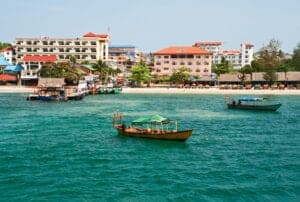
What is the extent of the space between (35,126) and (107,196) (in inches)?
1155

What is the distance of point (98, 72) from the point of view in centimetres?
13388

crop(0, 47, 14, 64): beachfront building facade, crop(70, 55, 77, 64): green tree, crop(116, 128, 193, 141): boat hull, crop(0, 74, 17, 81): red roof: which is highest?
crop(0, 47, 14, 64): beachfront building facade

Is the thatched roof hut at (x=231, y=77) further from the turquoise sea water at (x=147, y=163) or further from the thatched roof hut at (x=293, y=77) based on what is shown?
the turquoise sea water at (x=147, y=163)

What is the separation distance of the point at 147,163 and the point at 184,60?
114 m

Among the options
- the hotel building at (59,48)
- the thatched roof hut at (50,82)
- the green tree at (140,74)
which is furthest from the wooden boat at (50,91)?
the hotel building at (59,48)

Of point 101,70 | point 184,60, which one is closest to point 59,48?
point 101,70

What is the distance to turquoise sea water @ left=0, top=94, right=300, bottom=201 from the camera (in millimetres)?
26109

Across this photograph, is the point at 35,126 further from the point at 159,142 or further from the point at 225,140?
the point at 225,140

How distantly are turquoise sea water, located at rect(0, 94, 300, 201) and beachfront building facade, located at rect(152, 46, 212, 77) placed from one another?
88455mm

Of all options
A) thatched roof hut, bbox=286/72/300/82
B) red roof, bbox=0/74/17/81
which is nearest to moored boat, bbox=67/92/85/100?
red roof, bbox=0/74/17/81

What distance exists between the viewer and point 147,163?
109 ft

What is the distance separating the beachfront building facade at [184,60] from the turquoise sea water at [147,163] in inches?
3482

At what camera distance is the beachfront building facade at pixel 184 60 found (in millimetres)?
144625

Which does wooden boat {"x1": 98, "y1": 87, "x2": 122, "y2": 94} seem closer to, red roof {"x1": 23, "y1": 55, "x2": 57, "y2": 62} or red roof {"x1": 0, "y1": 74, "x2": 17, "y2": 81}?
red roof {"x1": 23, "y1": 55, "x2": 57, "y2": 62}
